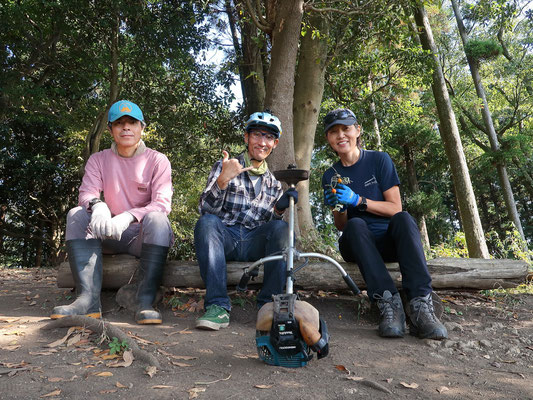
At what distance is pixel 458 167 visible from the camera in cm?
901

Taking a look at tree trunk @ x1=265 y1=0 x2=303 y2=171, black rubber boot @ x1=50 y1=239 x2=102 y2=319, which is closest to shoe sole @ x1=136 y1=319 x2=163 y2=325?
black rubber boot @ x1=50 y1=239 x2=102 y2=319

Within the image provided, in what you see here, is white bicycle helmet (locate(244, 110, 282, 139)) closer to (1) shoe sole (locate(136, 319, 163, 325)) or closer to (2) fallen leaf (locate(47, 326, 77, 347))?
(1) shoe sole (locate(136, 319, 163, 325))

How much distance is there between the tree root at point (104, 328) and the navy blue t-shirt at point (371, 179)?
2.08 m

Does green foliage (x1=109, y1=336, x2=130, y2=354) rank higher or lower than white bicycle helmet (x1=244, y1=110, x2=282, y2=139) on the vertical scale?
lower

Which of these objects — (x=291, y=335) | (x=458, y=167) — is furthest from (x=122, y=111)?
(x=458, y=167)

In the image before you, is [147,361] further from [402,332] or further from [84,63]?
[84,63]

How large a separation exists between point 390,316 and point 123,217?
2366 millimetres

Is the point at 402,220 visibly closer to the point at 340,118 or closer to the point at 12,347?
the point at 340,118

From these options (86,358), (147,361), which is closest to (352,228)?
(147,361)

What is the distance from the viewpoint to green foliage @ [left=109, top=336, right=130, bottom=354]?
2.67 meters

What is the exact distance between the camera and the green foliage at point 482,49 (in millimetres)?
14086

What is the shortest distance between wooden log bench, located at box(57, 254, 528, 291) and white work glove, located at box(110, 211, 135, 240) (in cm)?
66

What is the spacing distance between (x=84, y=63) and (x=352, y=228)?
9516mm

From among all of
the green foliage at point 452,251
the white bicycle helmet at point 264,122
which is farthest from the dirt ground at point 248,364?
the green foliage at point 452,251
